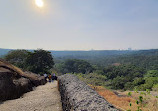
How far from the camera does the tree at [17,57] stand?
25.6 metres

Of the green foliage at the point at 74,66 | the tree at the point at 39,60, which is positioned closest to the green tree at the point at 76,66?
the green foliage at the point at 74,66

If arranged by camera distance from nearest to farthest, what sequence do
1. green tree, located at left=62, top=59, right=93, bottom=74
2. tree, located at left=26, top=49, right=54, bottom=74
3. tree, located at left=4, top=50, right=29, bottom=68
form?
tree, located at left=26, top=49, right=54, bottom=74, tree, located at left=4, top=50, right=29, bottom=68, green tree, located at left=62, top=59, right=93, bottom=74

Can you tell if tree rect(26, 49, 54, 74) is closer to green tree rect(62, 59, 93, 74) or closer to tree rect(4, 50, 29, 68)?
tree rect(4, 50, 29, 68)

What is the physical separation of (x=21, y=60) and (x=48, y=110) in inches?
1025

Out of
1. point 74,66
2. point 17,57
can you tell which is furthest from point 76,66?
point 17,57

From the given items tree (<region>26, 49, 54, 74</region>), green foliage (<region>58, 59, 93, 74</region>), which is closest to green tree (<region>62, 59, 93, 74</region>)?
green foliage (<region>58, 59, 93, 74</region>)

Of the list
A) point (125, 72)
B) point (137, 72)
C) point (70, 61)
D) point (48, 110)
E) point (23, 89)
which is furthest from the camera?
point (70, 61)

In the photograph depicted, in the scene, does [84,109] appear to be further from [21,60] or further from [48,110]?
[21,60]

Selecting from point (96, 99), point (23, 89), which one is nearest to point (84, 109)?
point (96, 99)

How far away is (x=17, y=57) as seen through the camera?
26.8 m

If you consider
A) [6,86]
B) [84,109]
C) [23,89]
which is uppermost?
[84,109]

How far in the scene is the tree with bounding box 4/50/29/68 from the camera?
2559 cm

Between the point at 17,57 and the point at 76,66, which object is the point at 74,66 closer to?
the point at 76,66

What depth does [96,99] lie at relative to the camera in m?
3.25
